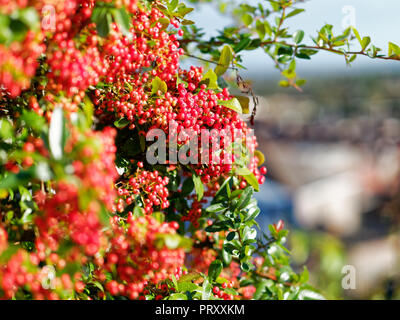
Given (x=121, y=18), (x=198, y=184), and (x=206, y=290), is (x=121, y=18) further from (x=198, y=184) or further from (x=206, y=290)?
(x=206, y=290)

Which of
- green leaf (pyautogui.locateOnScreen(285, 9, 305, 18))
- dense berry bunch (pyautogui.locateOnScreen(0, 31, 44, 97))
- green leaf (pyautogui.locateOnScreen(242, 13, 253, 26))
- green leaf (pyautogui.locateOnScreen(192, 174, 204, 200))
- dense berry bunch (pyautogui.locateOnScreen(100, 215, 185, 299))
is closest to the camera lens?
dense berry bunch (pyautogui.locateOnScreen(0, 31, 44, 97))

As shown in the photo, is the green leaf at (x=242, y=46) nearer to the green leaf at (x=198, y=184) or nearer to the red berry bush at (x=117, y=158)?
the red berry bush at (x=117, y=158)

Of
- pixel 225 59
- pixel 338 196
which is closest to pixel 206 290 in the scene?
pixel 225 59

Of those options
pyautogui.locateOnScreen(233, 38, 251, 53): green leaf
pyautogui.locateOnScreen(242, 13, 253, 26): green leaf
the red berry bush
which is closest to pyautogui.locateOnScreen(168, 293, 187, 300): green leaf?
the red berry bush

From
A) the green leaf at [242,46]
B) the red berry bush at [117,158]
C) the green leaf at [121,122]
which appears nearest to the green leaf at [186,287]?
the red berry bush at [117,158]

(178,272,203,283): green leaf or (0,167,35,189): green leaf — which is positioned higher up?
(0,167,35,189): green leaf

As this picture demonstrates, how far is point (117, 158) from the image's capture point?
881mm

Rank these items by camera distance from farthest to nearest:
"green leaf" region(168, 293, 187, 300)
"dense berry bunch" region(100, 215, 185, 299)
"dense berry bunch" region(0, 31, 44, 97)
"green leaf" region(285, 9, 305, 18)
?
"green leaf" region(285, 9, 305, 18) < "green leaf" region(168, 293, 187, 300) < "dense berry bunch" region(100, 215, 185, 299) < "dense berry bunch" region(0, 31, 44, 97)

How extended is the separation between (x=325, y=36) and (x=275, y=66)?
0.72 feet

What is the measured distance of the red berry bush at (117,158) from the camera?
1.66 feet

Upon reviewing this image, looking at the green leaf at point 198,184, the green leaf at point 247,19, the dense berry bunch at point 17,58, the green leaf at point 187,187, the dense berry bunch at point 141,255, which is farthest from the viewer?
Answer: the green leaf at point 247,19

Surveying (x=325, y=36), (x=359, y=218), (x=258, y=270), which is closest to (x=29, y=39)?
(x=325, y=36)

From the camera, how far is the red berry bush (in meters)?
0.51

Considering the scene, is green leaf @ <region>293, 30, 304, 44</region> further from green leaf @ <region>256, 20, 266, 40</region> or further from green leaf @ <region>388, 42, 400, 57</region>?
green leaf @ <region>388, 42, 400, 57</region>
